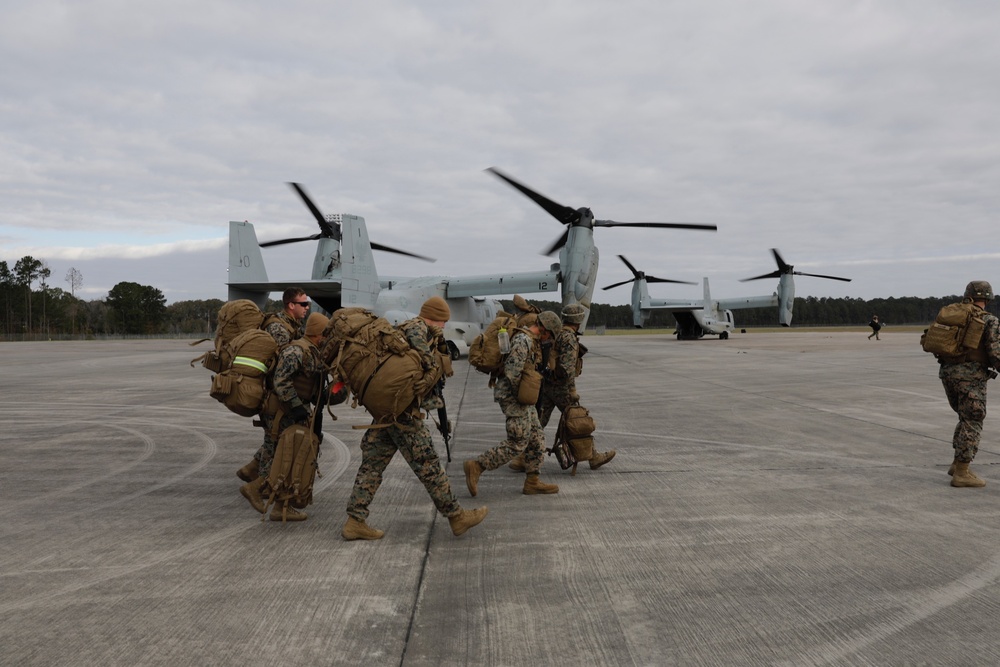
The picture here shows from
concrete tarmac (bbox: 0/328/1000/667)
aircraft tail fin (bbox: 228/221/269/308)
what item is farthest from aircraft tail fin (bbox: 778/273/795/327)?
concrete tarmac (bbox: 0/328/1000/667)

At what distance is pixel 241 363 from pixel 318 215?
21207 millimetres

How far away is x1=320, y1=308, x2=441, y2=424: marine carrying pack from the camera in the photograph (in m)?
4.46

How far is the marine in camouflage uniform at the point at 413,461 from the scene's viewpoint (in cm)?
468

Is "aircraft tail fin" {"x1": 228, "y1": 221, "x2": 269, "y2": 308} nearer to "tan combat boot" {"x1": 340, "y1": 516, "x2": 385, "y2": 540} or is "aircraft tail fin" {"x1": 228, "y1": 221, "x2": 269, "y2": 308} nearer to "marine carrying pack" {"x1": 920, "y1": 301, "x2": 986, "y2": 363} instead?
"tan combat boot" {"x1": 340, "y1": 516, "x2": 385, "y2": 540}

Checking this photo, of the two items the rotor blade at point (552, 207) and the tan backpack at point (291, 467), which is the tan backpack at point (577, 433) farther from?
the rotor blade at point (552, 207)

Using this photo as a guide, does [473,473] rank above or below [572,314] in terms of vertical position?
below

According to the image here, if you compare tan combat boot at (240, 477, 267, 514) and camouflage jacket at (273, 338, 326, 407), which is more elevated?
camouflage jacket at (273, 338, 326, 407)

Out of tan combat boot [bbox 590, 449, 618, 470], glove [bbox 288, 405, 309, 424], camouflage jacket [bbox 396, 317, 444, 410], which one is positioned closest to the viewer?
camouflage jacket [bbox 396, 317, 444, 410]

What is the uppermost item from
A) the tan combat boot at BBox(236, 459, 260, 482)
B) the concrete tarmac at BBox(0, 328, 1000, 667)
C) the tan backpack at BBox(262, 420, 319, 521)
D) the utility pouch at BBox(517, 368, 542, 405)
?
the utility pouch at BBox(517, 368, 542, 405)

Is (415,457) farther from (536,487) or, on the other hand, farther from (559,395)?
(559,395)

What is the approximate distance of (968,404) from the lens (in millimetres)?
6086

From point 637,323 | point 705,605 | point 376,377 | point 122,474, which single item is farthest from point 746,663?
point 637,323

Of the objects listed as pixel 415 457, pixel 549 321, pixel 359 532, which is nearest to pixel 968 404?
pixel 549 321

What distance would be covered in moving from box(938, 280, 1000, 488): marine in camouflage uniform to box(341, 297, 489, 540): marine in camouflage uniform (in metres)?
4.37
